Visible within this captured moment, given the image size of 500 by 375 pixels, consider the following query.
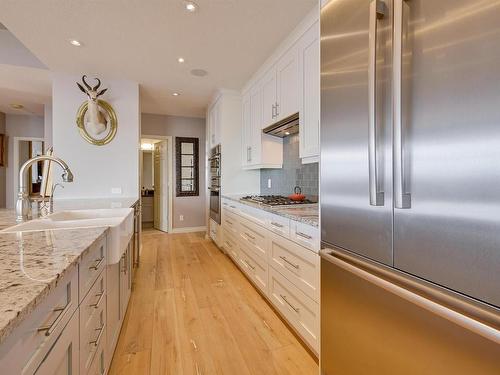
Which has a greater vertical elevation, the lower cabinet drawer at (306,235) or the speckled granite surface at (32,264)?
the speckled granite surface at (32,264)

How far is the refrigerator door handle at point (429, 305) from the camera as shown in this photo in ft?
2.23

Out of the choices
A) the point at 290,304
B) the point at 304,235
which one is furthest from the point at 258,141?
the point at 290,304

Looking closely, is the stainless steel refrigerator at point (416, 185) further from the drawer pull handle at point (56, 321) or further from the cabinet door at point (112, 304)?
the cabinet door at point (112, 304)

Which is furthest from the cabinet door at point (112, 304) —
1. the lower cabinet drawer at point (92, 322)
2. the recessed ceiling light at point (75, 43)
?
the recessed ceiling light at point (75, 43)

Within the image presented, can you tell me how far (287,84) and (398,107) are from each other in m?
1.77

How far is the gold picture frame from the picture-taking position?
3355 millimetres

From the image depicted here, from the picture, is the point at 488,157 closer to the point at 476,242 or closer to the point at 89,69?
the point at 476,242

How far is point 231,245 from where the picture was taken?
3.46 m

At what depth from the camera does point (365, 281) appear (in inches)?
42.1

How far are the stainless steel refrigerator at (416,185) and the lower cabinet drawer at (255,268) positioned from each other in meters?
1.12

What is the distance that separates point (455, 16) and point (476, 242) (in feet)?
2.14

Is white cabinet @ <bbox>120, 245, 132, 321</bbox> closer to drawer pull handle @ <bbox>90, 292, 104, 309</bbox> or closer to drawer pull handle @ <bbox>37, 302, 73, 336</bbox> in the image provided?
drawer pull handle @ <bbox>90, 292, 104, 309</bbox>

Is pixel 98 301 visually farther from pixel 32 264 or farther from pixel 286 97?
pixel 286 97

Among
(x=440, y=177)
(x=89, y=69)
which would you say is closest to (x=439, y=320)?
(x=440, y=177)
